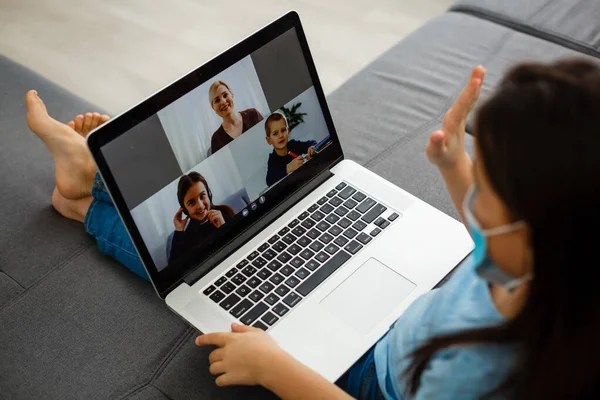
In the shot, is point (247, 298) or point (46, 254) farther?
point (46, 254)

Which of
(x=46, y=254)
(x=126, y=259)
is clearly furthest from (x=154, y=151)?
(x=46, y=254)

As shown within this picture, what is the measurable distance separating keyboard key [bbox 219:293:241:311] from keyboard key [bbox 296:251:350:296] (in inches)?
3.8

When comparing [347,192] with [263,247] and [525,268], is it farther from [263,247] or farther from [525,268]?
[525,268]

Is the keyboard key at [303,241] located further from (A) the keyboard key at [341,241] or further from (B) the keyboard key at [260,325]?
(B) the keyboard key at [260,325]

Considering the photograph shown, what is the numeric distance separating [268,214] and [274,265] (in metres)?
0.11

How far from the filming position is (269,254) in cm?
100

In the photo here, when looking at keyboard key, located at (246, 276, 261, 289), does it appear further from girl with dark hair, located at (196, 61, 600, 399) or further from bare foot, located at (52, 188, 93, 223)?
bare foot, located at (52, 188, 93, 223)

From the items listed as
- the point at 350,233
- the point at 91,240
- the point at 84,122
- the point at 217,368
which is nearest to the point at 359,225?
the point at 350,233

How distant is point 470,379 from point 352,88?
84 cm

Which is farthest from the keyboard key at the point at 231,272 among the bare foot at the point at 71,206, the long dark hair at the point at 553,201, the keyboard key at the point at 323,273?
the long dark hair at the point at 553,201

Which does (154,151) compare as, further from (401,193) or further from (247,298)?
(401,193)

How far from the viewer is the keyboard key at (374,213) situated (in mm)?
1056

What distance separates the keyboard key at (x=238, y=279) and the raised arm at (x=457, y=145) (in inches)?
13.5

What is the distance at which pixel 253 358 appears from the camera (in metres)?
0.84
